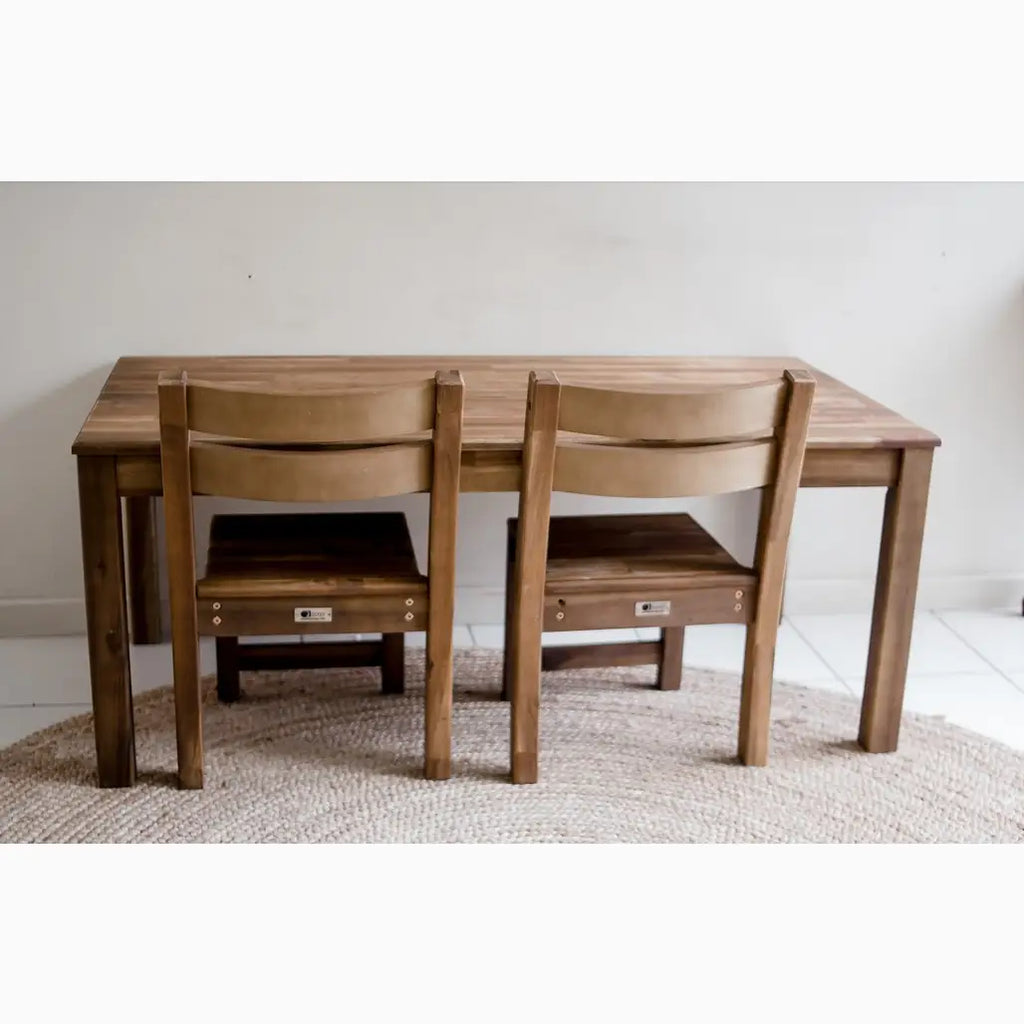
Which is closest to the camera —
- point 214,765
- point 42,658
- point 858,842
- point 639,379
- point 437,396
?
point 437,396

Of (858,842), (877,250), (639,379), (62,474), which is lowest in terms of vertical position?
(858,842)

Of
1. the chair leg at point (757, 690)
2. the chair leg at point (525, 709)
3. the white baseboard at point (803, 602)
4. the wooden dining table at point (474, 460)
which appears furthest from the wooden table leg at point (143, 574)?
the chair leg at point (757, 690)

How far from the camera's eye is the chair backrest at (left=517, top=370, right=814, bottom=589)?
234 cm

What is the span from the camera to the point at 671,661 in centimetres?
303

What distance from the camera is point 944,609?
3607 millimetres

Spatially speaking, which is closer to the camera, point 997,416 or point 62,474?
point 62,474

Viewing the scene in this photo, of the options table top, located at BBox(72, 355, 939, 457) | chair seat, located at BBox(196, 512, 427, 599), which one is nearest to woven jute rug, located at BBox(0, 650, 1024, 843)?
chair seat, located at BBox(196, 512, 427, 599)

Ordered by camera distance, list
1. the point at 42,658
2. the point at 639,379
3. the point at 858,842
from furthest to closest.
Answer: the point at 42,658, the point at 639,379, the point at 858,842

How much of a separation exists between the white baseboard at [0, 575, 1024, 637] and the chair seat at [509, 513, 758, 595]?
0.65 meters

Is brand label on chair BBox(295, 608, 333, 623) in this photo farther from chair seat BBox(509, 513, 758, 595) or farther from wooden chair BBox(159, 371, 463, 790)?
chair seat BBox(509, 513, 758, 595)

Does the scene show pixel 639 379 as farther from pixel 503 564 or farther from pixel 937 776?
pixel 937 776

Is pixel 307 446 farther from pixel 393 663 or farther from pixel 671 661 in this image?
pixel 671 661

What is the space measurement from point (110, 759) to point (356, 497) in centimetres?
72

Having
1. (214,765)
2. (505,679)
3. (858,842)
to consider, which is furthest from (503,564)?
(858,842)
